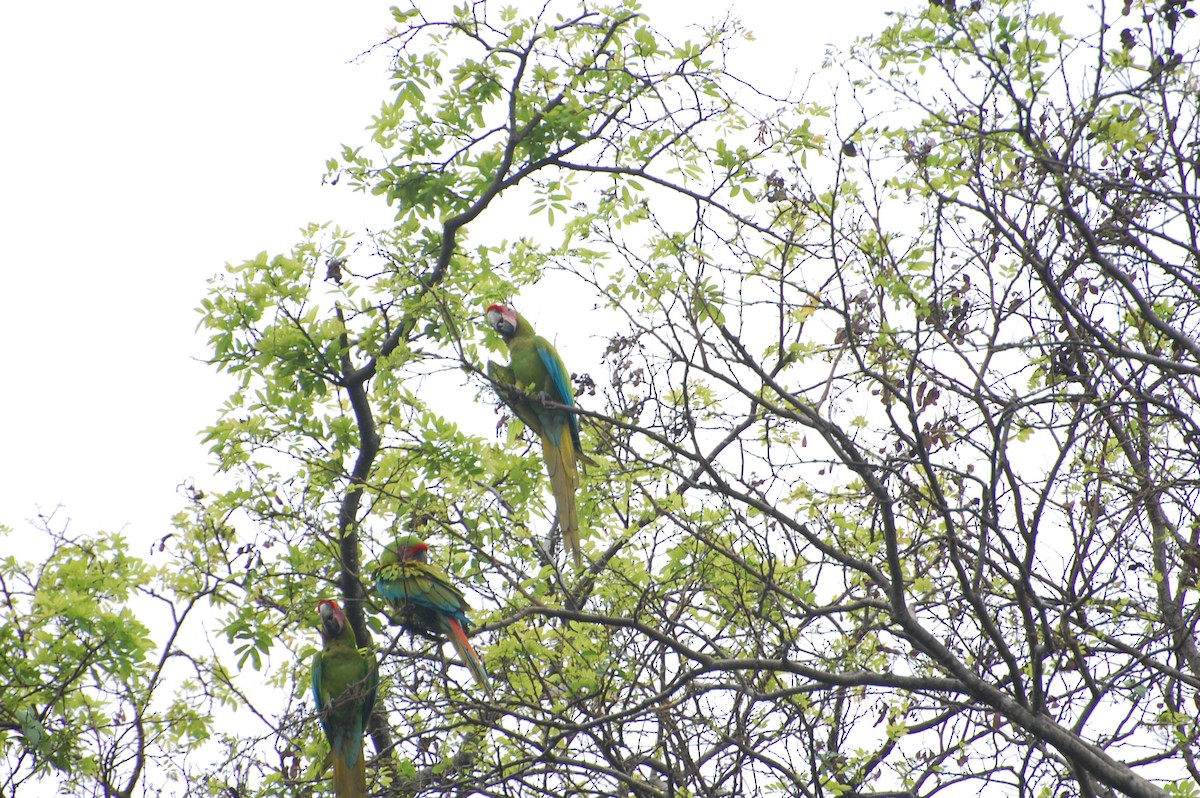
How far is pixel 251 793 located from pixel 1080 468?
426 cm

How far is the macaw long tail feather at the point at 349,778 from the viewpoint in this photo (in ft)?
18.2

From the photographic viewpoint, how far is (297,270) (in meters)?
5.66

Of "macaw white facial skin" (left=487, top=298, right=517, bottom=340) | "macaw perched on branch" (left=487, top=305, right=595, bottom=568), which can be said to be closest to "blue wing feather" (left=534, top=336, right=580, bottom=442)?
"macaw perched on branch" (left=487, top=305, right=595, bottom=568)

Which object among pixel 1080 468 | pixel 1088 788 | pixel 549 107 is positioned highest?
pixel 549 107

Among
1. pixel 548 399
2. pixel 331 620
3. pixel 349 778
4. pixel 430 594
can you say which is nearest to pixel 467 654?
pixel 430 594

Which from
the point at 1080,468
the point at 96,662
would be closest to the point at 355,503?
the point at 96,662

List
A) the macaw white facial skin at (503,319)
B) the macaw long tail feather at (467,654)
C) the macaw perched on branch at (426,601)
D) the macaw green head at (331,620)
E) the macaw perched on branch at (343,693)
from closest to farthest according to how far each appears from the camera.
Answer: the macaw perched on branch at (426,601), the macaw long tail feather at (467,654), the macaw perched on branch at (343,693), the macaw green head at (331,620), the macaw white facial skin at (503,319)

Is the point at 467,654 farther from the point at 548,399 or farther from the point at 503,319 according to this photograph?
the point at 503,319

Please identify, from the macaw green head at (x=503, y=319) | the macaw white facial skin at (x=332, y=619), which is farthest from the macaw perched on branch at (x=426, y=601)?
the macaw green head at (x=503, y=319)

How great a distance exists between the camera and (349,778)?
18.3 feet

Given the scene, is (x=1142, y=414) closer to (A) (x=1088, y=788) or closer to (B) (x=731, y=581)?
(A) (x=1088, y=788)

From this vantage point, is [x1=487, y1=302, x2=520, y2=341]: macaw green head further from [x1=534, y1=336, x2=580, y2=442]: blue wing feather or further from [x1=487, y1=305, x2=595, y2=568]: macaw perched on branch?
[x1=534, y1=336, x2=580, y2=442]: blue wing feather

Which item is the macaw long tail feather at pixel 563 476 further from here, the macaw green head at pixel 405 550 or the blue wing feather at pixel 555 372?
the macaw green head at pixel 405 550

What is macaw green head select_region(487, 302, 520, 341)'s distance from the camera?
626cm
